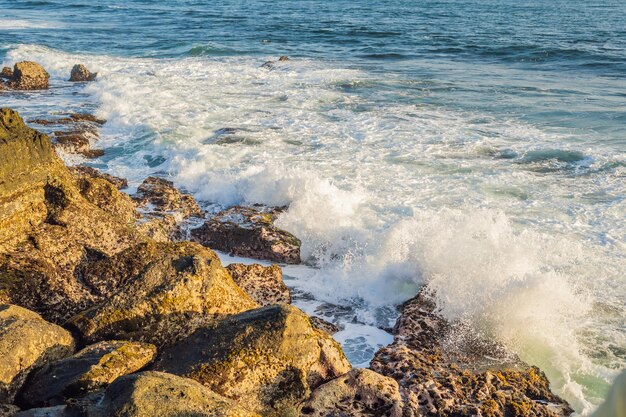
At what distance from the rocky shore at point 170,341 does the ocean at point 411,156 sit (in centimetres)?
69

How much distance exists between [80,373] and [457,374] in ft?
10.1

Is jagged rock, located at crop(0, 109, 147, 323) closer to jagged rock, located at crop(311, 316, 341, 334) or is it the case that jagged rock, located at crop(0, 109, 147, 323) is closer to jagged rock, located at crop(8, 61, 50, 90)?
jagged rock, located at crop(311, 316, 341, 334)

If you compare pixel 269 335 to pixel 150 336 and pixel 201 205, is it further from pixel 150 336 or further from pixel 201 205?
pixel 201 205

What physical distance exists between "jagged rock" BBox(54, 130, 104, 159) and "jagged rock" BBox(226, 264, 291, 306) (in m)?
7.29

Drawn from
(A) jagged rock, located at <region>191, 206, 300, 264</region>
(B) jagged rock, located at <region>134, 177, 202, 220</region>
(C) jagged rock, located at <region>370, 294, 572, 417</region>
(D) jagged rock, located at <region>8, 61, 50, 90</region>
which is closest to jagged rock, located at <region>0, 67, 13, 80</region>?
(D) jagged rock, located at <region>8, 61, 50, 90</region>

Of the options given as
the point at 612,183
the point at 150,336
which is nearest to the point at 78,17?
the point at 612,183

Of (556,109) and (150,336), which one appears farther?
(556,109)

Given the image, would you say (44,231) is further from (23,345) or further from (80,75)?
(80,75)

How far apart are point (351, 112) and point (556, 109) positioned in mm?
5323

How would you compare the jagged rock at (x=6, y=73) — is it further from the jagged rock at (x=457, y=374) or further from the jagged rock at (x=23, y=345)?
the jagged rock at (x=457, y=374)

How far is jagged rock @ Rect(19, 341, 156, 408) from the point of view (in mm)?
4305

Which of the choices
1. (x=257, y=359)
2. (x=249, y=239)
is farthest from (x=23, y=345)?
(x=249, y=239)

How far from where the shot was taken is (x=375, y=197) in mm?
10484

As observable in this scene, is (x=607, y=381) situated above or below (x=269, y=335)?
below
